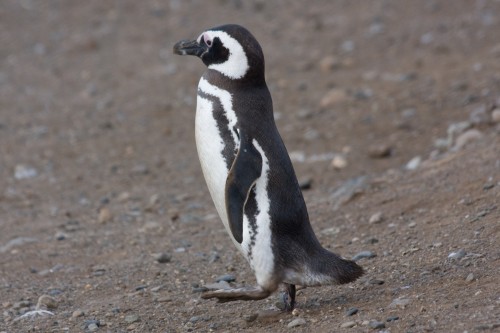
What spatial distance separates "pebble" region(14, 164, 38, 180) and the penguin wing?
4024 mm

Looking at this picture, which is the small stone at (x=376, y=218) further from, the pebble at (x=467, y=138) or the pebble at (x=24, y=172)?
the pebble at (x=24, y=172)

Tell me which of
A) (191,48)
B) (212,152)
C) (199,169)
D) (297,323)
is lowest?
(297,323)

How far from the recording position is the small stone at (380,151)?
281 inches

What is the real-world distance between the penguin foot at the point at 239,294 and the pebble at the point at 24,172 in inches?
156

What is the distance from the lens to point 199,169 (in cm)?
750

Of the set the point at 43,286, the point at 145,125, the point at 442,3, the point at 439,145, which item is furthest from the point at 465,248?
the point at 442,3

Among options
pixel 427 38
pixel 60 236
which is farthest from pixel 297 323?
pixel 427 38

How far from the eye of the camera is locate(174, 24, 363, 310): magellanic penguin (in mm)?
3936

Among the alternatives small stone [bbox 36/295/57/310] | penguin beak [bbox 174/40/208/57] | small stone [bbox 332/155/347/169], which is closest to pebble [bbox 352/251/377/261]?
penguin beak [bbox 174/40/208/57]

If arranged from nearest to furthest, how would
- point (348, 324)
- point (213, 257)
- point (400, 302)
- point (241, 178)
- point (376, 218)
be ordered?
point (348, 324)
point (400, 302)
point (241, 178)
point (213, 257)
point (376, 218)

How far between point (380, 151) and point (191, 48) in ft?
10.3

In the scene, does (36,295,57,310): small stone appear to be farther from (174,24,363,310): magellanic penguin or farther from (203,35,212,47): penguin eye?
(203,35,212,47): penguin eye

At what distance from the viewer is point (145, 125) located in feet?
28.2

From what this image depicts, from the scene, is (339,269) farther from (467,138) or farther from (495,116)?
(495,116)
